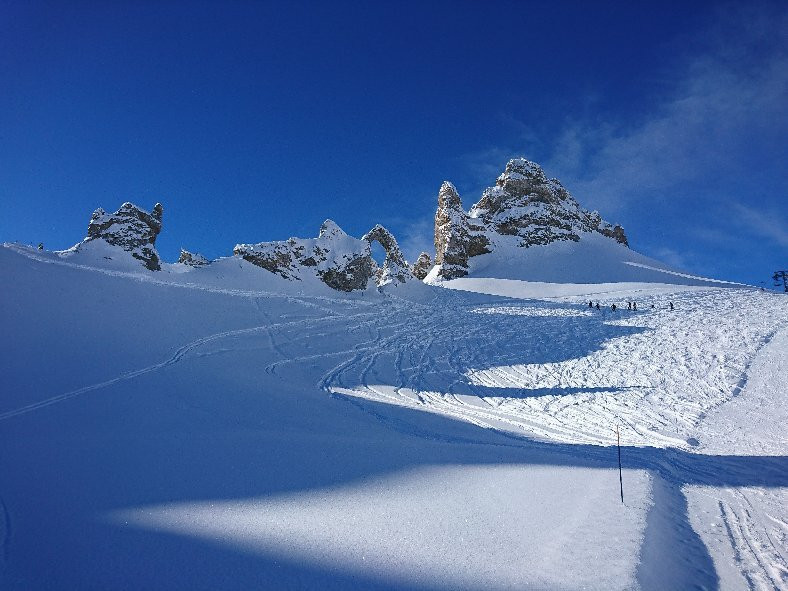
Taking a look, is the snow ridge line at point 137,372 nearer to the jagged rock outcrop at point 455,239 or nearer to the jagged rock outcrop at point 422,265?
the jagged rock outcrop at point 455,239

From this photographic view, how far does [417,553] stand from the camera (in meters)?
3.71

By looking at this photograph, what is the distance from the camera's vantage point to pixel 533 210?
65.1 m

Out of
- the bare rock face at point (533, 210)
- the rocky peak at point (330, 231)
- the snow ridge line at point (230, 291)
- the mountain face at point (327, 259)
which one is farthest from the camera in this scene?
the bare rock face at point (533, 210)

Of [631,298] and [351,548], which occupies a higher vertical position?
[631,298]

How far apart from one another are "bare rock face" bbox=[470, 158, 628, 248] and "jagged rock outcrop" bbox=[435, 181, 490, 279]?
6030 mm

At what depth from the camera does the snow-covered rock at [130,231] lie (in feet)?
110

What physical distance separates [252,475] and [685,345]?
63.0ft

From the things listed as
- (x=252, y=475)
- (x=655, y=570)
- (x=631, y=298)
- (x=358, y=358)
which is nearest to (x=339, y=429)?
(x=252, y=475)

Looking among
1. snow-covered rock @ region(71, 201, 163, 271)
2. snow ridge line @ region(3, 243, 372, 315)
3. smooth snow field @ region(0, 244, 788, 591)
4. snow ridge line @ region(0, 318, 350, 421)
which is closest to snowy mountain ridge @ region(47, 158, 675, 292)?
snow-covered rock @ region(71, 201, 163, 271)

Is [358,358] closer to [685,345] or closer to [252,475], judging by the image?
[252,475]

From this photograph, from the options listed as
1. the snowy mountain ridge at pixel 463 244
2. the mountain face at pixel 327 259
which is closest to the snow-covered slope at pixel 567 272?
the snowy mountain ridge at pixel 463 244

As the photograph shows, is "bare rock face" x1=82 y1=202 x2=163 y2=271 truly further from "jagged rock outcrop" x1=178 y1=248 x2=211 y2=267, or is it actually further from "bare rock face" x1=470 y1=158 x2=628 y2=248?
"bare rock face" x1=470 y1=158 x2=628 y2=248

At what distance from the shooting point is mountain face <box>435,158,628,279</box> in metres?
58.3

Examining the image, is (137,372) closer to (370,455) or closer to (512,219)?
(370,455)
